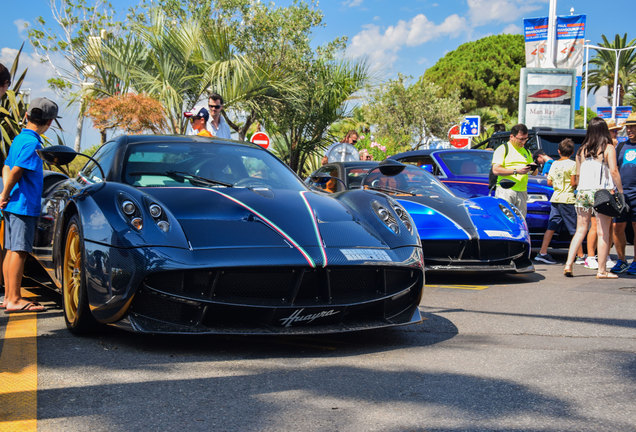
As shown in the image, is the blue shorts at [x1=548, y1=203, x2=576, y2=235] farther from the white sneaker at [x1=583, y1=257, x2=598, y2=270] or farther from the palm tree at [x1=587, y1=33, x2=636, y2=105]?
the palm tree at [x1=587, y1=33, x2=636, y2=105]

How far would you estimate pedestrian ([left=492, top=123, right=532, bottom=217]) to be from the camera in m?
8.84

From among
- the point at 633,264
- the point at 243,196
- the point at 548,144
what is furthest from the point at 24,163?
the point at 548,144

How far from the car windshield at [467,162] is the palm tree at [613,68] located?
51.8 meters

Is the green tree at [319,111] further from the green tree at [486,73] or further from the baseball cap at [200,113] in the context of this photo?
the green tree at [486,73]

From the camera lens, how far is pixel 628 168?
8.45 m

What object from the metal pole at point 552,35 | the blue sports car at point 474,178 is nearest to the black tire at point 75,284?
the blue sports car at point 474,178

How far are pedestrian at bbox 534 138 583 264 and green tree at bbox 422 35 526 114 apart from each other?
5097 centimetres

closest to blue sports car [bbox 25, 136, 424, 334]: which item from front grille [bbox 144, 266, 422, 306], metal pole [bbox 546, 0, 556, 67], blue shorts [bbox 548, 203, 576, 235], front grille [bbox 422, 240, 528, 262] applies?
front grille [bbox 144, 266, 422, 306]

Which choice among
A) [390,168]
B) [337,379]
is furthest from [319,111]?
[337,379]

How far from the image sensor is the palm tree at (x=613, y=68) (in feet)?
190

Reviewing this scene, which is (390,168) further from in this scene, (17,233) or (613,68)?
(613,68)

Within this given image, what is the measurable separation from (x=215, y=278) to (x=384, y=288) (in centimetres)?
100

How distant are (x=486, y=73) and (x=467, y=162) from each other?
2102 inches

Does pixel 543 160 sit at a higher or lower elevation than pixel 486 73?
lower
